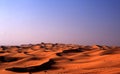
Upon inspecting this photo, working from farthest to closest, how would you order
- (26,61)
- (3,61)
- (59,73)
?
(3,61) → (26,61) → (59,73)

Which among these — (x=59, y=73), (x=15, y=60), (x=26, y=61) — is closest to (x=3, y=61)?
(x=15, y=60)

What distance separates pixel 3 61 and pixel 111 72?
9.25 m

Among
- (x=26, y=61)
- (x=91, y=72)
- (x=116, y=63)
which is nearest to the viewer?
(x=91, y=72)

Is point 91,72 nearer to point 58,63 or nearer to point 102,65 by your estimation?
point 102,65

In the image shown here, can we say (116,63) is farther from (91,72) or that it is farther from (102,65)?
(91,72)

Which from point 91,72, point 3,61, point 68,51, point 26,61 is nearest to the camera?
point 91,72

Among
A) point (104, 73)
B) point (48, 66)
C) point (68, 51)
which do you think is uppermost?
point (68, 51)

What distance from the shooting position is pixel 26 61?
16.4 metres

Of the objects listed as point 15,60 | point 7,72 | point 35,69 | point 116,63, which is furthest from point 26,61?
point 116,63

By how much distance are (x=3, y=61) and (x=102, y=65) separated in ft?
22.8

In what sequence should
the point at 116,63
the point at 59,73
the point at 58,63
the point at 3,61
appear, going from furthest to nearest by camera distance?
the point at 3,61, the point at 58,63, the point at 116,63, the point at 59,73

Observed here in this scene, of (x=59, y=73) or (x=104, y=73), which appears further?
(x=59, y=73)

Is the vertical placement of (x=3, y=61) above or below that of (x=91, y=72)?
above

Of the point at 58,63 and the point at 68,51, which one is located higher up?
the point at 68,51
